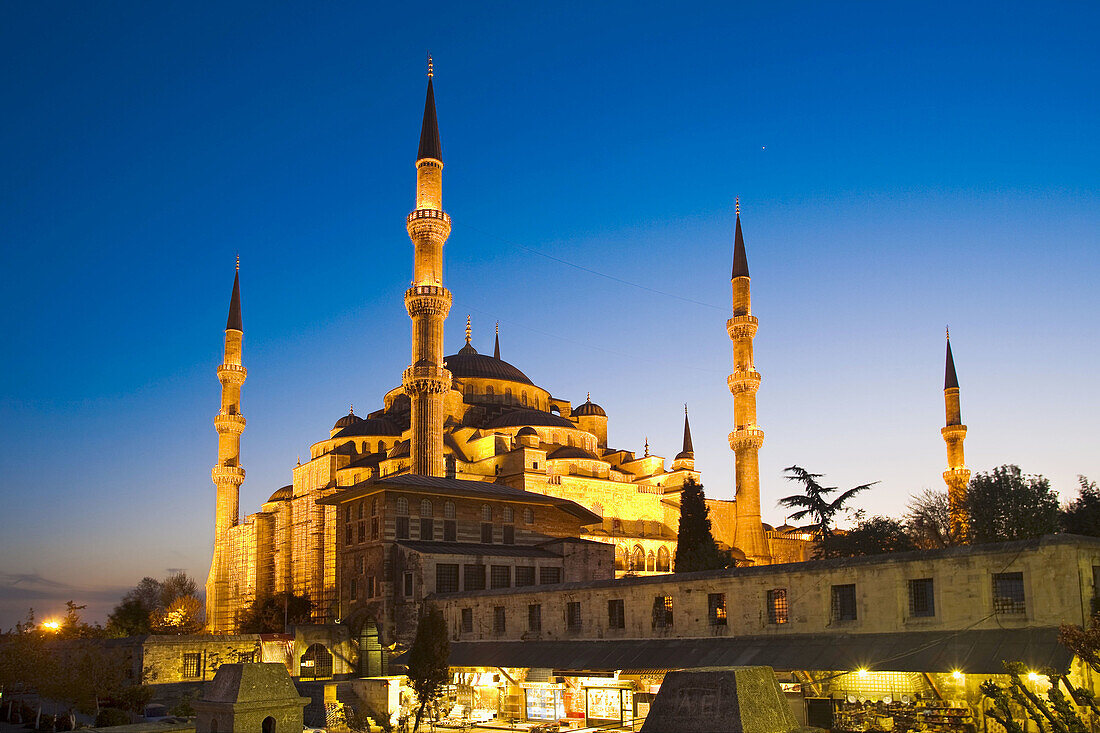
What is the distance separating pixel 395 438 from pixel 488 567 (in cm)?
2134

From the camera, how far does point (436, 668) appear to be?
69.1 ft

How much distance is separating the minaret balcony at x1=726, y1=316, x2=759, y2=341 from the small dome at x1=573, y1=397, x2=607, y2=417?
14.2 metres

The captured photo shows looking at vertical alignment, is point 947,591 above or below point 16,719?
above

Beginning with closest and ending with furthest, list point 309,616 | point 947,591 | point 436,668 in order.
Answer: point 947,591, point 436,668, point 309,616

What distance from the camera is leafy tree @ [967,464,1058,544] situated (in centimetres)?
3158

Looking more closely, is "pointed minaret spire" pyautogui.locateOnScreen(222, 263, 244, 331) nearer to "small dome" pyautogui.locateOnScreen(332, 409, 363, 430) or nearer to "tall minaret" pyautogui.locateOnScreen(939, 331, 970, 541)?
"small dome" pyautogui.locateOnScreen(332, 409, 363, 430)

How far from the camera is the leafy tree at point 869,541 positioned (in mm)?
35469

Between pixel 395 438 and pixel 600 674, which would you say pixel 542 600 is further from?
pixel 395 438

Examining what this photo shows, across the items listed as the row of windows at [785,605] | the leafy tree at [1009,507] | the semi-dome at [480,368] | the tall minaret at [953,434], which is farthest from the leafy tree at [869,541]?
the semi-dome at [480,368]

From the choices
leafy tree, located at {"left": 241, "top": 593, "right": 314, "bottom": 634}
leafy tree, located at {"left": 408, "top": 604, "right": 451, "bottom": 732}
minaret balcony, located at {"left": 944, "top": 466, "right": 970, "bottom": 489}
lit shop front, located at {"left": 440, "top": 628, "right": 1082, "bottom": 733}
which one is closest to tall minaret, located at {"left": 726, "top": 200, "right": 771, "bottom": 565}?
minaret balcony, located at {"left": 944, "top": 466, "right": 970, "bottom": 489}

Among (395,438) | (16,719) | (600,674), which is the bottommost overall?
(16,719)

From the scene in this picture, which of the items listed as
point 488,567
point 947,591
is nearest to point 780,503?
point 488,567

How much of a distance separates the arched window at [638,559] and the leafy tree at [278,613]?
1548 cm

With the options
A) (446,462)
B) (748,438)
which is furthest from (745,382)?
(446,462)
